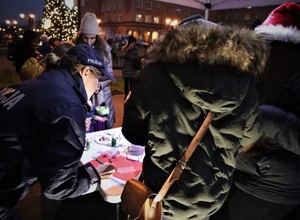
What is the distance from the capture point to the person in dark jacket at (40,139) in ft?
4.32

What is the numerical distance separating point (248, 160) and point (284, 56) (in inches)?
25.8

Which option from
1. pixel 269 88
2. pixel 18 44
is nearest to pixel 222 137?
pixel 269 88

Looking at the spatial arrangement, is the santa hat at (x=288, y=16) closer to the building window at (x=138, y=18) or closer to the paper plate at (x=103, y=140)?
the paper plate at (x=103, y=140)

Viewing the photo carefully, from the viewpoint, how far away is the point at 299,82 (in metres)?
1.36

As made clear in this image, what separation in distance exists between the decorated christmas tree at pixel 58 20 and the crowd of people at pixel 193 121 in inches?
363

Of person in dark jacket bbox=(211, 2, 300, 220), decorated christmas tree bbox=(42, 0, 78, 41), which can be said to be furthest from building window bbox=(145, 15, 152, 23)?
person in dark jacket bbox=(211, 2, 300, 220)

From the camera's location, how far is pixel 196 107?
3.90ft

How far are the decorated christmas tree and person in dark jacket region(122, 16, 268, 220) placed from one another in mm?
9762

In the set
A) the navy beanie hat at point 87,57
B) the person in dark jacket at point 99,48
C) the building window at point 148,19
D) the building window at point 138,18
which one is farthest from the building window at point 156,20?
the navy beanie hat at point 87,57

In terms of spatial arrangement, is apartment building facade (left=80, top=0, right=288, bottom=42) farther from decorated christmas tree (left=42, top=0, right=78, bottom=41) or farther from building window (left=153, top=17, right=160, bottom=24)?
decorated christmas tree (left=42, top=0, right=78, bottom=41)

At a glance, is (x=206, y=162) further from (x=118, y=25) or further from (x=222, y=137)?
(x=118, y=25)

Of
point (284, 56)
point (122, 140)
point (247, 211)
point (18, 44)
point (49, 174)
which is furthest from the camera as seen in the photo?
point (18, 44)

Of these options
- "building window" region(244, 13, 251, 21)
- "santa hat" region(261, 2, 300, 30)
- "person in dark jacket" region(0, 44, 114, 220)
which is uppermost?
"building window" region(244, 13, 251, 21)

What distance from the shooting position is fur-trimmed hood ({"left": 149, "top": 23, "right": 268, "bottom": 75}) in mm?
1092
